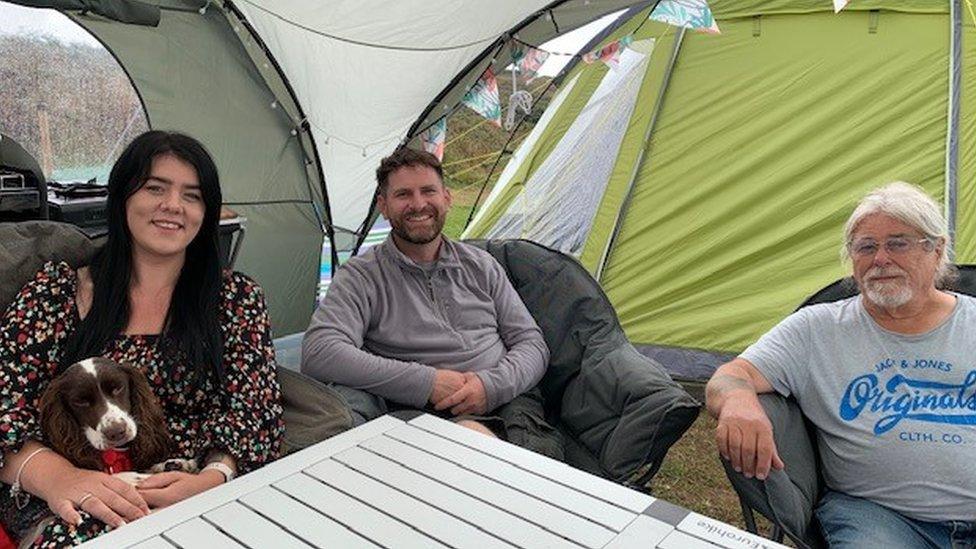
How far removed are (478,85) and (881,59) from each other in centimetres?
184

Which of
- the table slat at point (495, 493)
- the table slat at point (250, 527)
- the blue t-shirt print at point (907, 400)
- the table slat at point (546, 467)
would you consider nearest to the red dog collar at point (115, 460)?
the table slat at point (250, 527)

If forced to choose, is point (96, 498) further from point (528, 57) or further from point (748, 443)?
point (528, 57)

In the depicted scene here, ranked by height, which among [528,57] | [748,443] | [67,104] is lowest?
[748,443]

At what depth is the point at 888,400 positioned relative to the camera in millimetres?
1757

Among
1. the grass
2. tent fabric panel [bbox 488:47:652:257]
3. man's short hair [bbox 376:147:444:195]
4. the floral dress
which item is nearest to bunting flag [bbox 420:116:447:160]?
the grass

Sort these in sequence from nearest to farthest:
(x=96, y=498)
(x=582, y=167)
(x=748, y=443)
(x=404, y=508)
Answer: (x=404, y=508) → (x=96, y=498) → (x=748, y=443) → (x=582, y=167)

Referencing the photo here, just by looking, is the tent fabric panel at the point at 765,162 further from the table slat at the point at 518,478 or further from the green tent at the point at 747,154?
the table slat at the point at 518,478

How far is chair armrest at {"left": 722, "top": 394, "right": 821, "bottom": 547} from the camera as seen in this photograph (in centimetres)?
158

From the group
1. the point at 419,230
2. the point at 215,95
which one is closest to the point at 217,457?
the point at 419,230

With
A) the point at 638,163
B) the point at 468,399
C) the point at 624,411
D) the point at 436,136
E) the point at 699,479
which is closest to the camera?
the point at 624,411

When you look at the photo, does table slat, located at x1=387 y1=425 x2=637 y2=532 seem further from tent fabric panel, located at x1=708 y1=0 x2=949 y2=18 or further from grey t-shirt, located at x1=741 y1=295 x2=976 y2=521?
tent fabric panel, located at x1=708 y1=0 x2=949 y2=18

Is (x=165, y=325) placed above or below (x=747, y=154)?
below

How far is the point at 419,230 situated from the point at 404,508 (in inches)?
43.7

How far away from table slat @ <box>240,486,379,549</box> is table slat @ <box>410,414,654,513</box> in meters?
0.38
